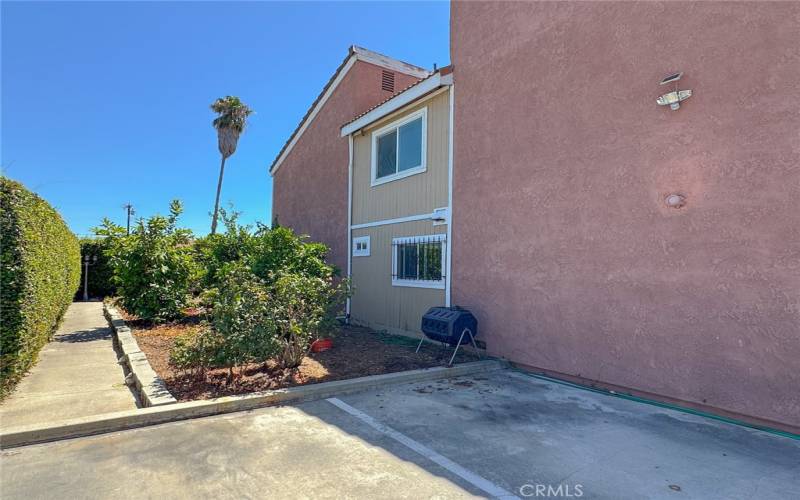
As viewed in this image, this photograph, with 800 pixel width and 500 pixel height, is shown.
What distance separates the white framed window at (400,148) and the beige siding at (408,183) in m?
0.11

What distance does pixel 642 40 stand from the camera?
5066mm

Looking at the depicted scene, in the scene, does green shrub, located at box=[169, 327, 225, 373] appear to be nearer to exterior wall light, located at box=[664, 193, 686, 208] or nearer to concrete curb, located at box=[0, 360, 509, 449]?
concrete curb, located at box=[0, 360, 509, 449]

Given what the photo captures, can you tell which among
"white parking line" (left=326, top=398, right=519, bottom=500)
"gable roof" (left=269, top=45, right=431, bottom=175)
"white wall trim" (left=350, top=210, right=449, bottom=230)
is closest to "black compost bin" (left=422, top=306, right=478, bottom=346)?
"white wall trim" (left=350, top=210, right=449, bottom=230)

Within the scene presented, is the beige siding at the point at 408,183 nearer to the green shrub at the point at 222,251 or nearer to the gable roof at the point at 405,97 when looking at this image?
the gable roof at the point at 405,97

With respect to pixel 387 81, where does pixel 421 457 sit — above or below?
below

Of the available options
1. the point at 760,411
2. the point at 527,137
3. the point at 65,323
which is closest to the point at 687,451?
the point at 760,411

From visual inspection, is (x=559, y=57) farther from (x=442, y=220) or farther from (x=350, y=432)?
(x=350, y=432)

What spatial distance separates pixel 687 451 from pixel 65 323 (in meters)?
12.7

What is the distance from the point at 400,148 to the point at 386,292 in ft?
10.7

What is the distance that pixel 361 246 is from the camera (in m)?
10.5

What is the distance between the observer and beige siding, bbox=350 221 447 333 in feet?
27.6

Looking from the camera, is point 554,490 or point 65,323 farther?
point 65,323

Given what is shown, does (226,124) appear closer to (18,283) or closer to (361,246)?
(361,246)

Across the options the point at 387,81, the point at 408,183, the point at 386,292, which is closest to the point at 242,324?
the point at 386,292
